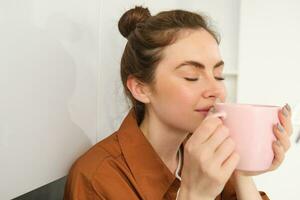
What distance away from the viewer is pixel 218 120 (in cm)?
53

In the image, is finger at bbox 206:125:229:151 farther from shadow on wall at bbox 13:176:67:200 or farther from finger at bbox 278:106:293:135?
shadow on wall at bbox 13:176:67:200

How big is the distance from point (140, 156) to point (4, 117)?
13.4 inches

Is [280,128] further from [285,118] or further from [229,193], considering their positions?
[229,193]

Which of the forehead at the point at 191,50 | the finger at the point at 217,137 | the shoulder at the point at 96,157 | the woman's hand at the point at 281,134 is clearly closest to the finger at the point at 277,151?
the woman's hand at the point at 281,134

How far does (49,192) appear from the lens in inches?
26.7

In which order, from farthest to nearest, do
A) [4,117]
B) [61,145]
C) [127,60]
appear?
1. [127,60]
2. [61,145]
3. [4,117]

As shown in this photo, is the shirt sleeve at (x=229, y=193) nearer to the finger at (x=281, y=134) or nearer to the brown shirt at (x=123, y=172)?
the brown shirt at (x=123, y=172)

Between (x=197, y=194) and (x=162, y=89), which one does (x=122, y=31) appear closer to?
(x=162, y=89)

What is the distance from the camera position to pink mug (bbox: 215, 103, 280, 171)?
0.51 m

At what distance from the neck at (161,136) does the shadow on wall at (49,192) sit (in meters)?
0.24

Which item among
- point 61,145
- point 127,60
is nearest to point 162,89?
point 127,60

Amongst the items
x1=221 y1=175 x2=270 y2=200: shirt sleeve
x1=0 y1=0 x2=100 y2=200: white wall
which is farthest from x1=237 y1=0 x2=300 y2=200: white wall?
x1=0 y1=0 x2=100 y2=200: white wall

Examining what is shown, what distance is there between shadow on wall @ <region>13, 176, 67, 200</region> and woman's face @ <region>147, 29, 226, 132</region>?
281 millimetres

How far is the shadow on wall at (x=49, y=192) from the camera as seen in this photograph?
1.97 ft
